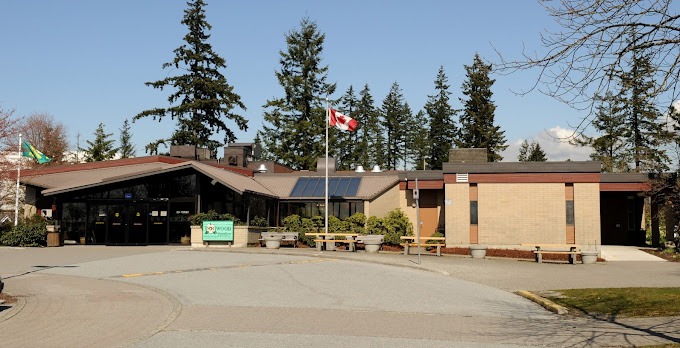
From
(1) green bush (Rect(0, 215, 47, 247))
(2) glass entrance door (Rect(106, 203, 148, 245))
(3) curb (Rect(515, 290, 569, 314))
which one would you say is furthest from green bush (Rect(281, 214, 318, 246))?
(3) curb (Rect(515, 290, 569, 314))

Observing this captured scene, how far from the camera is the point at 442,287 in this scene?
17.7 metres

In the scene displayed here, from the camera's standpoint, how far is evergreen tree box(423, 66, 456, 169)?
274 feet

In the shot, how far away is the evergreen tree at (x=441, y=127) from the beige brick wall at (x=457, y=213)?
48103 millimetres

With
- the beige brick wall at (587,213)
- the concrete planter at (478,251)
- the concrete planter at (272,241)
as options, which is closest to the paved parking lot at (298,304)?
the concrete planter at (478,251)

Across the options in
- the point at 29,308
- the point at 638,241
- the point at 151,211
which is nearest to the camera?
the point at 29,308

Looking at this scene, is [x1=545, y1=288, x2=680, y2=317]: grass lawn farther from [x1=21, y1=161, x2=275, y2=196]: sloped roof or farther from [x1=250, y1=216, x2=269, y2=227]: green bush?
[x1=250, y1=216, x2=269, y2=227]: green bush

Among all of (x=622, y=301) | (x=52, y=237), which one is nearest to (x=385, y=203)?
(x=52, y=237)

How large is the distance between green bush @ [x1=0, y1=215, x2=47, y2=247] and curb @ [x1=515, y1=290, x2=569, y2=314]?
2522 cm

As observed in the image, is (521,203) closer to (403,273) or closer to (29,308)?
(403,273)

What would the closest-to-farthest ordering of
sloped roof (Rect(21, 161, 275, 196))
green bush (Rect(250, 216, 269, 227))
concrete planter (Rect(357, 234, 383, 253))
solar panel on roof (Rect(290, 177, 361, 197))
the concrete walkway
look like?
the concrete walkway, concrete planter (Rect(357, 234, 383, 253)), sloped roof (Rect(21, 161, 275, 196)), green bush (Rect(250, 216, 269, 227)), solar panel on roof (Rect(290, 177, 361, 197))

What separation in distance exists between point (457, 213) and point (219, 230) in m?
12.3

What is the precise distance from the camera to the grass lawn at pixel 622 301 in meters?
12.9

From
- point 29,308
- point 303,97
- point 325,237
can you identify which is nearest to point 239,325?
point 29,308

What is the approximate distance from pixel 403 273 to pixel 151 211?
63.0ft
